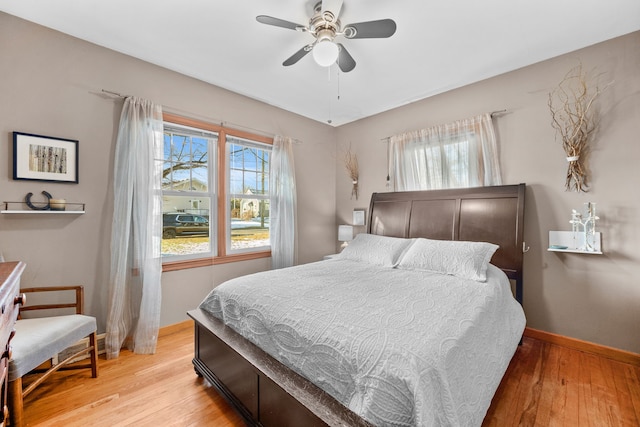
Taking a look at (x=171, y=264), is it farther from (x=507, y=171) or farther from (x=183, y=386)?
(x=507, y=171)

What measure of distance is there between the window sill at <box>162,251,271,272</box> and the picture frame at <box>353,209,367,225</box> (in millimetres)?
1467

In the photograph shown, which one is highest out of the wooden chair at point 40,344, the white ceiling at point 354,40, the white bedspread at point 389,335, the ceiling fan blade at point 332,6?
the white ceiling at point 354,40

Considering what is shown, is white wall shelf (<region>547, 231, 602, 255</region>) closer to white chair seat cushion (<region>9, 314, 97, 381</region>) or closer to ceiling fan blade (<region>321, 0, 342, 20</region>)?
ceiling fan blade (<region>321, 0, 342, 20</region>)

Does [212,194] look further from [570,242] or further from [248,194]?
[570,242]

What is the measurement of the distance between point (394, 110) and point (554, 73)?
174 cm

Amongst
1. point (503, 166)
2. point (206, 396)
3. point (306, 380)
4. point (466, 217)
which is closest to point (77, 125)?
point (206, 396)

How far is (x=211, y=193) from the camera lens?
3207 millimetres

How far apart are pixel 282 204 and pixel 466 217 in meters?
2.29

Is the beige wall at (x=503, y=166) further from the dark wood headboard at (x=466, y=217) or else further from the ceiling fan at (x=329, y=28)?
the ceiling fan at (x=329, y=28)

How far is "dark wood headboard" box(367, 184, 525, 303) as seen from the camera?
2680 millimetres

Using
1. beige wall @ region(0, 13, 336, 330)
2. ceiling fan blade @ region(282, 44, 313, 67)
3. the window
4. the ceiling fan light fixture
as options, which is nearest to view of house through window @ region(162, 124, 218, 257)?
the window

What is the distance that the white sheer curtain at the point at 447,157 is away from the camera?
2947 millimetres

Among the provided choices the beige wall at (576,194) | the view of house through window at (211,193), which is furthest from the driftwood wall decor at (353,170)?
the beige wall at (576,194)

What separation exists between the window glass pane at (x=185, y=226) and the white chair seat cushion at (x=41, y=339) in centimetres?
105
